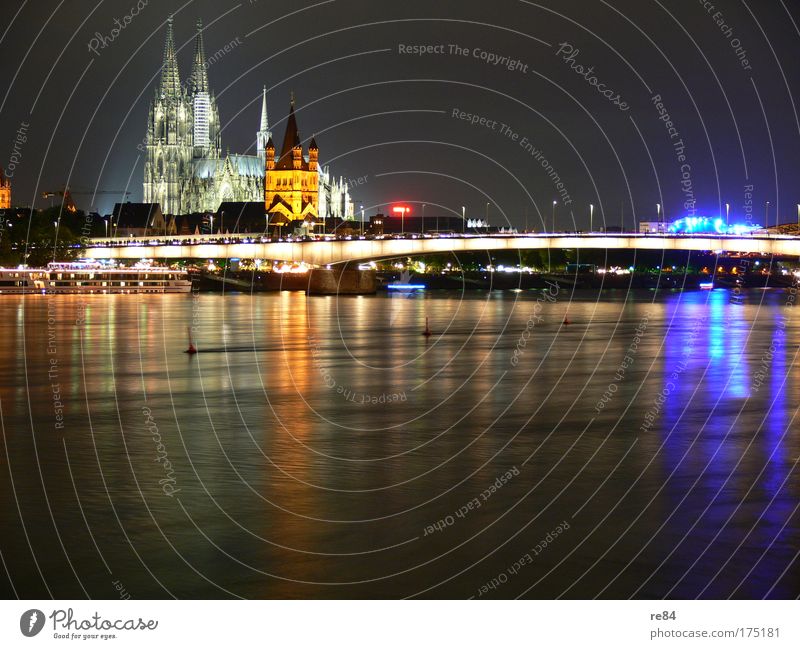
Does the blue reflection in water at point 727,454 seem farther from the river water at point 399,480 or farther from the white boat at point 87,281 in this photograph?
the white boat at point 87,281

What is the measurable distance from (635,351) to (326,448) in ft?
86.3

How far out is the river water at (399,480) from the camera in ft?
39.0

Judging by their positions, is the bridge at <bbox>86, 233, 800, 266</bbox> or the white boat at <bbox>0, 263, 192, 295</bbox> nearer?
the bridge at <bbox>86, 233, 800, 266</bbox>

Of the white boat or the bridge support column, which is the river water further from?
the white boat

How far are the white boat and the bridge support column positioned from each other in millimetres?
19525

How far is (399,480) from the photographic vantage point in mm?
16734

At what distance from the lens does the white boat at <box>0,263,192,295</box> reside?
130 metres

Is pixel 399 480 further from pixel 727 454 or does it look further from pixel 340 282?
pixel 340 282

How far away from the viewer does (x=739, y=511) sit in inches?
579

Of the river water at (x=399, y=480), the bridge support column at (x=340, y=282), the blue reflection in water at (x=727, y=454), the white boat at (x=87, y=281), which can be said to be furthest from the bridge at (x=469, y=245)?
the river water at (x=399, y=480)

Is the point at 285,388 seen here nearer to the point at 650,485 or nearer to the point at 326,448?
the point at 326,448

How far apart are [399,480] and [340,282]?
120 m

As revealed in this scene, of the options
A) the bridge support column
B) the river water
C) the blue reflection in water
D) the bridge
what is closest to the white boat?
the bridge

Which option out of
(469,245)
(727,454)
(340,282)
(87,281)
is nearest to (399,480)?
(727,454)
